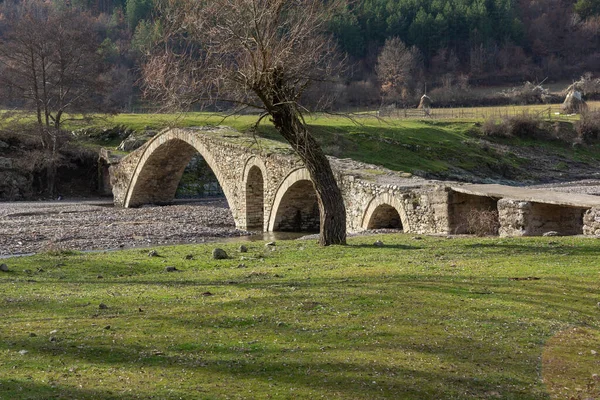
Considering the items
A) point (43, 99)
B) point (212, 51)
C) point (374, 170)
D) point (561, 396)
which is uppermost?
point (43, 99)

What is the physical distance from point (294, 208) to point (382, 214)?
7.09 m

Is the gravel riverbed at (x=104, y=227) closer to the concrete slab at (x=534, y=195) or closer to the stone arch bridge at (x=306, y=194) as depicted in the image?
the stone arch bridge at (x=306, y=194)

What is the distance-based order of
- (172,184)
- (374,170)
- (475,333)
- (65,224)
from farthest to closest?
(172,184) < (65,224) < (374,170) < (475,333)

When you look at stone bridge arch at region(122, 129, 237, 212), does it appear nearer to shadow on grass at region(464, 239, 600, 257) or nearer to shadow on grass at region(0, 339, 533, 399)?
shadow on grass at region(464, 239, 600, 257)

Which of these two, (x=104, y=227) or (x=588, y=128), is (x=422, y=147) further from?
(x=104, y=227)

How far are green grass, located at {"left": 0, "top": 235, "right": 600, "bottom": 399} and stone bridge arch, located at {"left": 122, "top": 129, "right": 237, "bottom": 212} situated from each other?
91.9 ft

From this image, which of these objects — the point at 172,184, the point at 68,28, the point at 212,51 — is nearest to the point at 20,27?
the point at 68,28

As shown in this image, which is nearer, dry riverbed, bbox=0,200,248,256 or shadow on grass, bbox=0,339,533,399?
shadow on grass, bbox=0,339,533,399

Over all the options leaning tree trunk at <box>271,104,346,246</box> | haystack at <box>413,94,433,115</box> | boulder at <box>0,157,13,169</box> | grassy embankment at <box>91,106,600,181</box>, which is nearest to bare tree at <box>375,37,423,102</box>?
haystack at <box>413,94,433,115</box>

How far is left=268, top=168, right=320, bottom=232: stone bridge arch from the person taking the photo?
3075 centimetres

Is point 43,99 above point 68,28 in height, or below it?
below

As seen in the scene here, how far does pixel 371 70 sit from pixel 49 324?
88072 millimetres

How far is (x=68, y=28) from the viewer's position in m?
53.5

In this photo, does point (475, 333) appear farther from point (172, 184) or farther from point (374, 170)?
A: point (172, 184)
